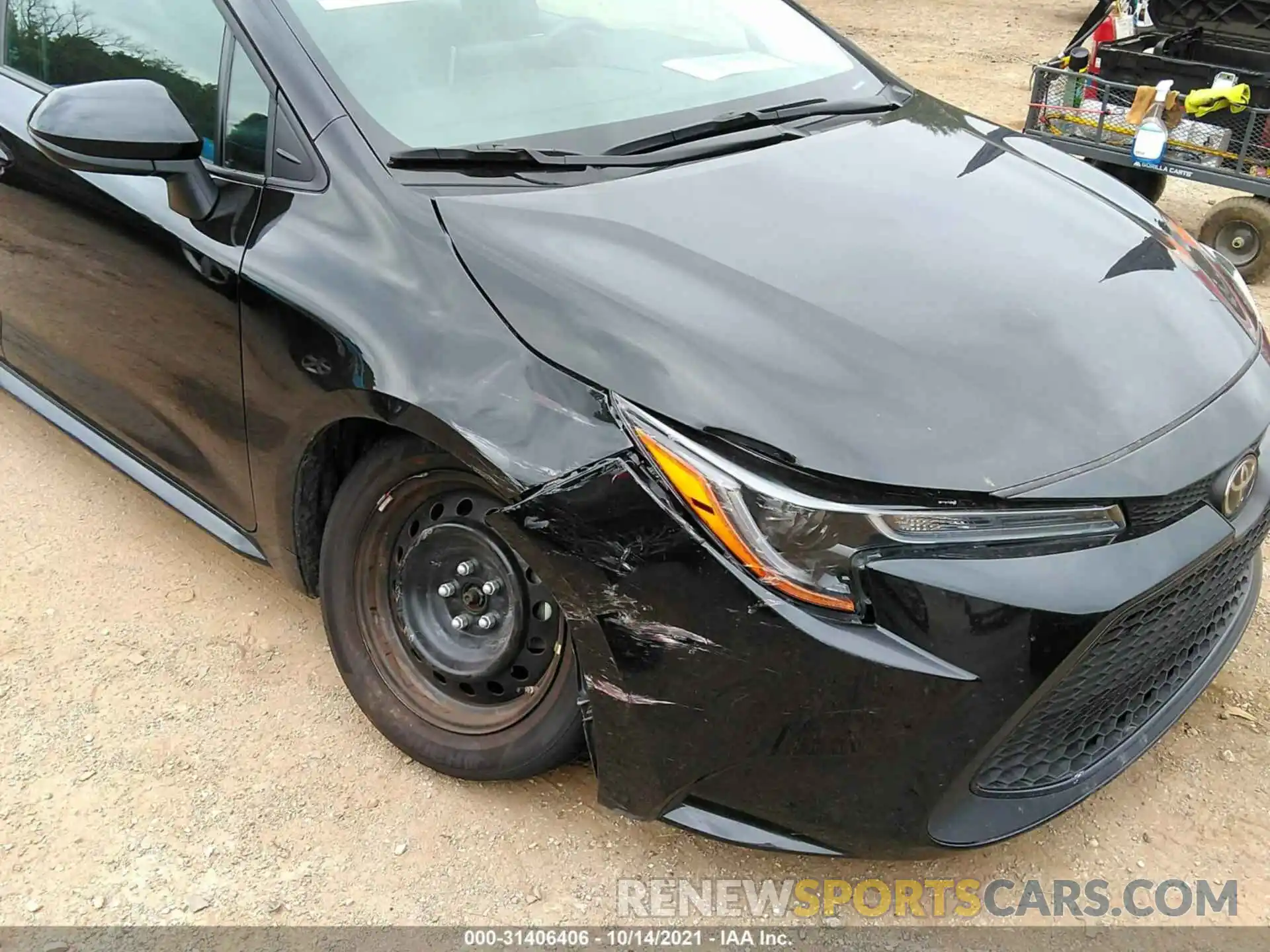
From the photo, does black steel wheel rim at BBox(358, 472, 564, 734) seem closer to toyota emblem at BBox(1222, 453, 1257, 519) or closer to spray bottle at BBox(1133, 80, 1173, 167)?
toyota emblem at BBox(1222, 453, 1257, 519)

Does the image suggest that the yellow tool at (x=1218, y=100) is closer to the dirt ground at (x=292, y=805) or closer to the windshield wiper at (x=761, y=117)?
the windshield wiper at (x=761, y=117)

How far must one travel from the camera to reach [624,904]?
201 centimetres

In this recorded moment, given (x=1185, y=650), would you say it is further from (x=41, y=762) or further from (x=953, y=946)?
(x=41, y=762)

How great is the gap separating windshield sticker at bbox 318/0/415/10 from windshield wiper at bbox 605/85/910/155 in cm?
62

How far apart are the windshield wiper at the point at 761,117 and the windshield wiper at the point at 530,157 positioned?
0.03 meters

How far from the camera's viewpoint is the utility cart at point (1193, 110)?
4.86m

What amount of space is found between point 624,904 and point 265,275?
4.58 feet

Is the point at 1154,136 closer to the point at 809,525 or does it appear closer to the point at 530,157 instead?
the point at 530,157

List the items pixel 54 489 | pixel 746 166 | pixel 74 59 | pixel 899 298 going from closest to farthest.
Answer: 1. pixel 899 298
2. pixel 746 166
3. pixel 74 59
4. pixel 54 489

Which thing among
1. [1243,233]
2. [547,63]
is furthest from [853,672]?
[1243,233]

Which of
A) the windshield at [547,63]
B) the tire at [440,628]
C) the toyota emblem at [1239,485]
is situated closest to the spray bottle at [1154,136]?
the windshield at [547,63]

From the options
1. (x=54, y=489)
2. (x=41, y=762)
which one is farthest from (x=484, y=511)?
(x=54, y=489)

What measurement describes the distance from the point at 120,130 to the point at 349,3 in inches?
21.6

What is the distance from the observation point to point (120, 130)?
2.06 meters
